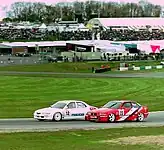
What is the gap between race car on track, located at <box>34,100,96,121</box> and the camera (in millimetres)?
29719

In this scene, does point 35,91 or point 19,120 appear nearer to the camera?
point 19,120

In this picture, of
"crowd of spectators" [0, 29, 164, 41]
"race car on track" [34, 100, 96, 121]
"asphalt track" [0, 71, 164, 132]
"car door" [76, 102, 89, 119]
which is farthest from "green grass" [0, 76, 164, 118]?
"crowd of spectators" [0, 29, 164, 41]

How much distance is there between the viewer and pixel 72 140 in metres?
20.7

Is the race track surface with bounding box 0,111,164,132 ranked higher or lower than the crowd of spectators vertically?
higher

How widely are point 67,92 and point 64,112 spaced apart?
20.1 meters

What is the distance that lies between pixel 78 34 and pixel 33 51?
116 ft

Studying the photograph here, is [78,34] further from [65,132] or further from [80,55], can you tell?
[65,132]

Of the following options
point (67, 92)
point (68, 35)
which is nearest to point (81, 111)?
point (67, 92)

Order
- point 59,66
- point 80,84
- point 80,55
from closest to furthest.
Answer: point 80,84 → point 59,66 → point 80,55

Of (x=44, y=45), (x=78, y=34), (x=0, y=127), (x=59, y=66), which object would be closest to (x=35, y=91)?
(x=0, y=127)

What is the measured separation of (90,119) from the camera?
97.8 feet

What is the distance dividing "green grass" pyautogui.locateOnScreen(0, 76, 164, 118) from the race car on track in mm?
3539

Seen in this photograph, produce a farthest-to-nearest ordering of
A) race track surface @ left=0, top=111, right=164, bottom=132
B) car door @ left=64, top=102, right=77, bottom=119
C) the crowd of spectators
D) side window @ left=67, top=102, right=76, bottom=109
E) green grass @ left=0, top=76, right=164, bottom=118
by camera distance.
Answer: the crowd of spectators
green grass @ left=0, top=76, right=164, bottom=118
side window @ left=67, top=102, right=76, bottom=109
car door @ left=64, top=102, right=77, bottom=119
race track surface @ left=0, top=111, right=164, bottom=132

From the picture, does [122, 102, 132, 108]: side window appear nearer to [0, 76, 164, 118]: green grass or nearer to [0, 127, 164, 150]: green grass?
[0, 127, 164, 150]: green grass
